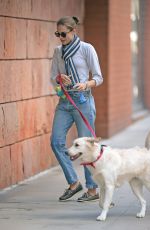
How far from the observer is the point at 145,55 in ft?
65.9

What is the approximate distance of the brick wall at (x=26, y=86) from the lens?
10336mm

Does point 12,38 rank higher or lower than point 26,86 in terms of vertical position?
higher

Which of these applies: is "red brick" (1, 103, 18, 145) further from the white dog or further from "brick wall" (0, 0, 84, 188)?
the white dog

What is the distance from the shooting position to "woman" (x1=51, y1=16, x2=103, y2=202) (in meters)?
9.11

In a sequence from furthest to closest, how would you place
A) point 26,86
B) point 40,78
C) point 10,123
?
1. point 40,78
2. point 26,86
3. point 10,123

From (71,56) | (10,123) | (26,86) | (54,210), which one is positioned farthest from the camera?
(26,86)

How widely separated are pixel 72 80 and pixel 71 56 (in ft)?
0.86

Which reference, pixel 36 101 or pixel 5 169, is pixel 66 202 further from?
pixel 36 101

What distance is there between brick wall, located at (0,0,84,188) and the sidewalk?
0.40 m

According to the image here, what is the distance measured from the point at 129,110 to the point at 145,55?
9.38ft

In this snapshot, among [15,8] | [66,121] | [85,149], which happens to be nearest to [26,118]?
[15,8]

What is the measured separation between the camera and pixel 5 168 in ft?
34.0

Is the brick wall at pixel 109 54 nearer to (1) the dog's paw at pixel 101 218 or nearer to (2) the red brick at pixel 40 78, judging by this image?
(2) the red brick at pixel 40 78

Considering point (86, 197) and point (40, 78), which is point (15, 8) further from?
point (86, 197)
